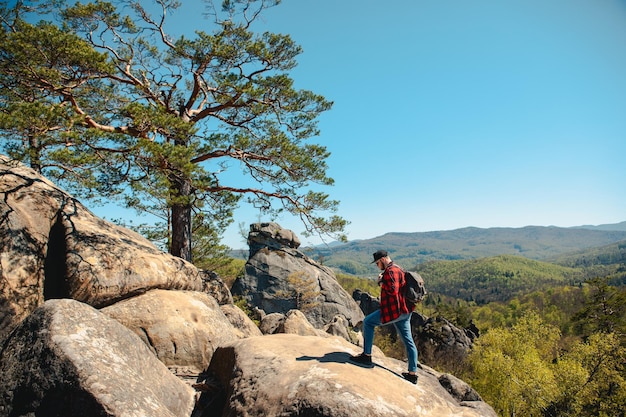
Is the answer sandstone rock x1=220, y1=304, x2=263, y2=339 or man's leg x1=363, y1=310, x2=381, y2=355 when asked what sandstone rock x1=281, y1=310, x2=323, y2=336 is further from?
man's leg x1=363, y1=310, x2=381, y2=355

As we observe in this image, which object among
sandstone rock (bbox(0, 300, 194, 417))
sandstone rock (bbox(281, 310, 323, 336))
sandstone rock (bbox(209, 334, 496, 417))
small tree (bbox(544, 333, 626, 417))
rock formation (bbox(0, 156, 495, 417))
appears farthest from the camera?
small tree (bbox(544, 333, 626, 417))

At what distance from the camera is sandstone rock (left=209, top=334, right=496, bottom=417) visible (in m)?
4.42

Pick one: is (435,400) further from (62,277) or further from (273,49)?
(273,49)

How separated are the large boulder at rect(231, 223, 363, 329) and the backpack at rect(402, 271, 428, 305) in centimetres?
2983

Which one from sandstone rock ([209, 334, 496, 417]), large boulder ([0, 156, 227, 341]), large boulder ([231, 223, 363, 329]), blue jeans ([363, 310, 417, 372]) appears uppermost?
large boulder ([0, 156, 227, 341])

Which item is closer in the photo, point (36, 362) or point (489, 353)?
point (36, 362)

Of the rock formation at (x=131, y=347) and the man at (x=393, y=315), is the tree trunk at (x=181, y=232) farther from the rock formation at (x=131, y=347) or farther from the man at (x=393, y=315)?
the man at (x=393, y=315)

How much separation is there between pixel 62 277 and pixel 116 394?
3.91 metres

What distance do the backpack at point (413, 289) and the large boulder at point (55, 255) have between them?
604 cm

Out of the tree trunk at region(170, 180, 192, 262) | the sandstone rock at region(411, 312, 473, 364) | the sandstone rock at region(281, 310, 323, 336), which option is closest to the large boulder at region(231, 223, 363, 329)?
the sandstone rock at region(411, 312, 473, 364)

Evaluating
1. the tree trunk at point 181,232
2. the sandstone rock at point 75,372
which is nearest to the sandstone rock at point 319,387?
the sandstone rock at point 75,372

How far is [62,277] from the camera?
6.88 meters

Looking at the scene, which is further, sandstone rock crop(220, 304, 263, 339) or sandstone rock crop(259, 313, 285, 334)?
sandstone rock crop(259, 313, 285, 334)

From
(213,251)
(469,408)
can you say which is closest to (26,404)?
(469,408)
